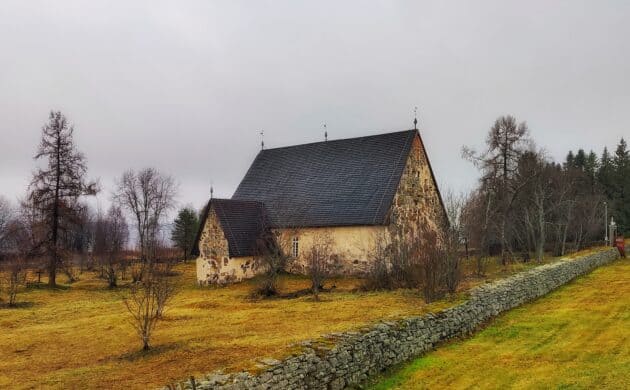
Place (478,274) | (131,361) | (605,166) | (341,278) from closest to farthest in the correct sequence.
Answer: (131,361) → (478,274) → (341,278) → (605,166)

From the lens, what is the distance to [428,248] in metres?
19.4

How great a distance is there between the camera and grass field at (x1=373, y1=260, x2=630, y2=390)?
427 inches

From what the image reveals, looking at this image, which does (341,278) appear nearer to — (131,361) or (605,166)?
(131,361)

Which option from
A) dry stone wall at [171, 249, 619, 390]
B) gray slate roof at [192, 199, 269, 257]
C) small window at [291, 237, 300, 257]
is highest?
gray slate roof at [192, 199, 269, 257]

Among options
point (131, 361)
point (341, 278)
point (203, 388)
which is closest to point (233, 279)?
point (341, 278)

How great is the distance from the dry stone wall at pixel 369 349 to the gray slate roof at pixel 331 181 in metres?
12.8

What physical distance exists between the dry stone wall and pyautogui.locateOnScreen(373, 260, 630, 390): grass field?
0.37 metres

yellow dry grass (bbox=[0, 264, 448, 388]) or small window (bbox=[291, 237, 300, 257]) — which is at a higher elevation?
small window (bbox=[291, 237, 300, 257])

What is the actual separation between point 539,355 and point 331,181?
22.9m

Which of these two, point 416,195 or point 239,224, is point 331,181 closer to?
point 416,195

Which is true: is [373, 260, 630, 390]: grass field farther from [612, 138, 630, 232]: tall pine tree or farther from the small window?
[612, 138, 630, 232]: tall pine tree

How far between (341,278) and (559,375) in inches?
803

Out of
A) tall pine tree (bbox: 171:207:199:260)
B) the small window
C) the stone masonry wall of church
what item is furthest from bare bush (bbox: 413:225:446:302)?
tall pine tree (bbox: 171:207:199:260)

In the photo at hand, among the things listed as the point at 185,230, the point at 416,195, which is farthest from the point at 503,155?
the point at 185,230
